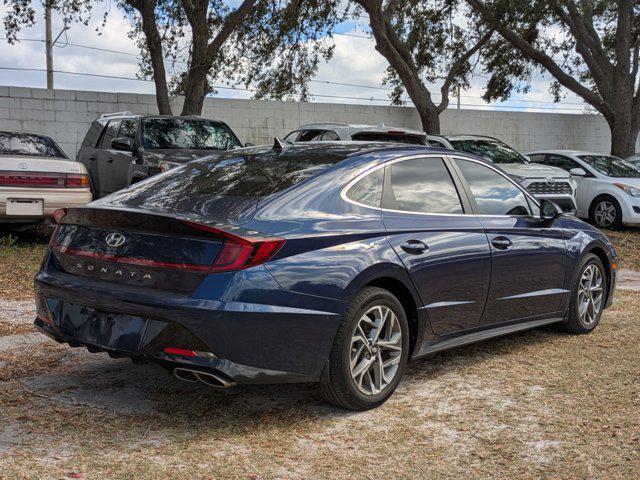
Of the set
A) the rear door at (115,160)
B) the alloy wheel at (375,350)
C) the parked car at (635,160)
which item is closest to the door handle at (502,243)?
the alloy wheel at (375,350)

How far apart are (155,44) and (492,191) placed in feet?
37.9

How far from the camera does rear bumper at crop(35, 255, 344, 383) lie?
A: 406 cm

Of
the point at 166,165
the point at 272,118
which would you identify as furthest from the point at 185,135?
the point at 272,118

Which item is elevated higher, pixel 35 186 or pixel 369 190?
pixel 369 190

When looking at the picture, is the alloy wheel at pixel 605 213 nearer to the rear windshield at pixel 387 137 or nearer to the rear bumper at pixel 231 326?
the rear windshield at pixel 387 137

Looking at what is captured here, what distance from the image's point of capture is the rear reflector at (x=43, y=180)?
973cm

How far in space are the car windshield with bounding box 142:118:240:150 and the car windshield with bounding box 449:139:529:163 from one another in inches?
185

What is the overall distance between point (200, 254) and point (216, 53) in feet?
42.1

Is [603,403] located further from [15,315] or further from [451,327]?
[15,315]

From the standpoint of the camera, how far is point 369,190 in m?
4.98

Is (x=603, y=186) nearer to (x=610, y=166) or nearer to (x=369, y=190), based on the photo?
(x=610, y=166)

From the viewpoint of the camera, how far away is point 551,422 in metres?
4.56

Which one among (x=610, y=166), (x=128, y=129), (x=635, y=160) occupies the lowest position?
(x=610, y=166)

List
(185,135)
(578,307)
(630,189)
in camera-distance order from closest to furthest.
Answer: (578,307) < (185,135) < (630,189)
